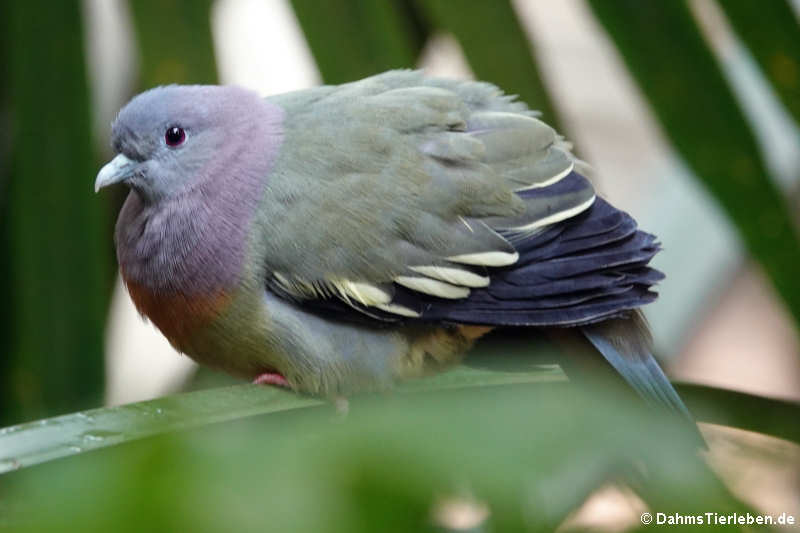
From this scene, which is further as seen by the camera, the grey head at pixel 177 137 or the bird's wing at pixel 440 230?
the grey head at pixel 177 137

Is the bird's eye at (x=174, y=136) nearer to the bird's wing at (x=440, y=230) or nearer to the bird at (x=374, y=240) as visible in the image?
the bird at (x=374, y=240)

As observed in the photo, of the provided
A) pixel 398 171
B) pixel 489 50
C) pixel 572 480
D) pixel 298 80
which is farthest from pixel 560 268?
pixel 298 80

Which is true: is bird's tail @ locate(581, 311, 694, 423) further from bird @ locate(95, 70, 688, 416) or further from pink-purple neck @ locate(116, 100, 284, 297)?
pink-purple neck @ locate(116, 100, 284, 297)

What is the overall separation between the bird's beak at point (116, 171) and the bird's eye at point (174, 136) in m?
0.06

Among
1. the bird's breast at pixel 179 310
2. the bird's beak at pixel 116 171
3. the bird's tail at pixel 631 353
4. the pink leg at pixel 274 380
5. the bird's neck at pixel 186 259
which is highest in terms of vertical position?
the bird's beak at pixel 116 171

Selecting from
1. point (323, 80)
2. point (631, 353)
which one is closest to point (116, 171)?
point (323, 80)

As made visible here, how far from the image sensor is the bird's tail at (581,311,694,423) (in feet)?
5.20

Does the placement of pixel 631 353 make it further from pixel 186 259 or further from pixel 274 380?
pixel 186 259

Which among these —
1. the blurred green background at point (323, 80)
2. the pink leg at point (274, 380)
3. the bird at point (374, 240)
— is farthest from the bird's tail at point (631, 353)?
the pink leg at point (274, 380)

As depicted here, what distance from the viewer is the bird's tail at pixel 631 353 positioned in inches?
62.4

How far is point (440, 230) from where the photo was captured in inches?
60.9

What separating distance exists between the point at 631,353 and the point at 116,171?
0.86 m

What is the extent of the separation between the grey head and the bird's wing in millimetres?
138

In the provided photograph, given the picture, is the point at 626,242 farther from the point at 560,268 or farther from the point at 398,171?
the point at 398,171
